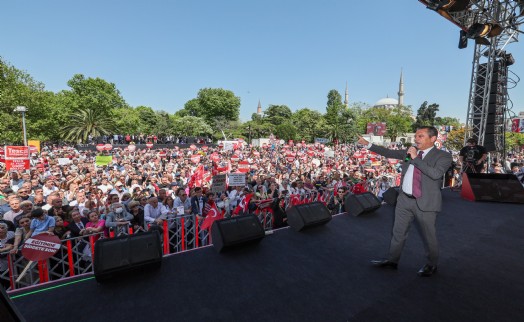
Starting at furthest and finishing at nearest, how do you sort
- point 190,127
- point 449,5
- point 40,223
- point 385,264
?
point 190,127 < point 449,5 < point 40,223 < point 385,264

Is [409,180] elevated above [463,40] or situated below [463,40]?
below

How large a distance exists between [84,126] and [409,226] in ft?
170

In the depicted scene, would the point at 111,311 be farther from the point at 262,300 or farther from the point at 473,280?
the point at 473,280

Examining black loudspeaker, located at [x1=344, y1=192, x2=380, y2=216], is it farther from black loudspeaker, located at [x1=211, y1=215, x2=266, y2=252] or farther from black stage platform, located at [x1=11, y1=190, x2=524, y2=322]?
black loudspeaker, located at [x1=211, y1=215, x2=266, y2=252]

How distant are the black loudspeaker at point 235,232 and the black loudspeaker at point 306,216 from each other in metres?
0.92

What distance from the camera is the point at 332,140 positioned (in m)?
64.7

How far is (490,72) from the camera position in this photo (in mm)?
11297

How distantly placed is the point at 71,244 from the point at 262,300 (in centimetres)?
369

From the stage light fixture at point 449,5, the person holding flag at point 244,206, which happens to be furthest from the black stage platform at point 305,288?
the stage light fixture at point 449,5

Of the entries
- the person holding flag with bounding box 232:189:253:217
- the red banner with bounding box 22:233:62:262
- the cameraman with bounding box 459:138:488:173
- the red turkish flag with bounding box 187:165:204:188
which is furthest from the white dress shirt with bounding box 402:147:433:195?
the red turkish flag with bounding box 187:165:204:188

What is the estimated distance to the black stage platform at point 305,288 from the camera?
262 cm

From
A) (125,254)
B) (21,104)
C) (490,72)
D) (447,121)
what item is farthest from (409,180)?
(447,121)

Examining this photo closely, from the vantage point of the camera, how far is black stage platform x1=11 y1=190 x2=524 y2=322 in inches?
103

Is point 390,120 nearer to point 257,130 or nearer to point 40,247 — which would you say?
point 257,130
